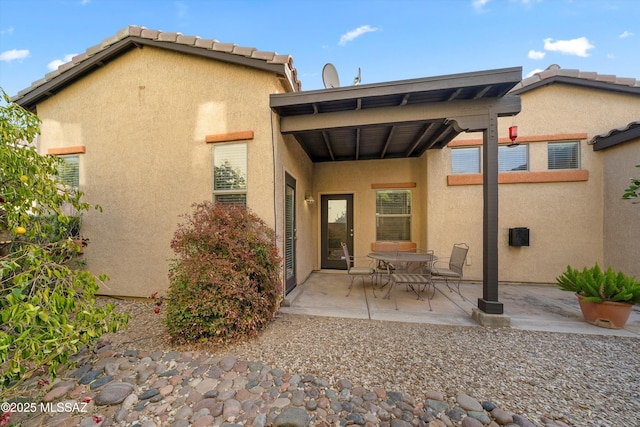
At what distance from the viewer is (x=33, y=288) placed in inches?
63.1

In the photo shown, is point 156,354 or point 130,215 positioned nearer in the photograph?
point 156,354

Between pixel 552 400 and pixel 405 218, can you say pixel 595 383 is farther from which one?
pixel 405 218

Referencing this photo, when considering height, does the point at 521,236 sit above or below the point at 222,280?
above

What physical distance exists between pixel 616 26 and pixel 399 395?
8.78m

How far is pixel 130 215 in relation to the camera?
4332 millimetres

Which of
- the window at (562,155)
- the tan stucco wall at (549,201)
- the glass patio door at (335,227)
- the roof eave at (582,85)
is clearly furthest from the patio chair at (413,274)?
the roof eave at (582,85)

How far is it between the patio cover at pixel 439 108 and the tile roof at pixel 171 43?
0.55 meters

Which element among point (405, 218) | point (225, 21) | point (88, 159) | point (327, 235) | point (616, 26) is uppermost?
point (225, 21)

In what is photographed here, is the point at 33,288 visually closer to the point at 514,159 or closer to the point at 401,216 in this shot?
the point at 401,216

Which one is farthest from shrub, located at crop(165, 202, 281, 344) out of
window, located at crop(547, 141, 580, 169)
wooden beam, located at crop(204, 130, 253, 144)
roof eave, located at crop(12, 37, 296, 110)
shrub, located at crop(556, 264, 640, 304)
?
window, located at crop(547, 141, 580, 169)

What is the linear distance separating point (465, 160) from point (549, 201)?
1991 mm

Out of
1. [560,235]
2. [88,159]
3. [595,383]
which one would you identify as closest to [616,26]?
[560,235]

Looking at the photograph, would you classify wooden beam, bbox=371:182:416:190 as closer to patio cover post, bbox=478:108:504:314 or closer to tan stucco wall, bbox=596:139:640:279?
patio cover post, bbox=478:108:504:314

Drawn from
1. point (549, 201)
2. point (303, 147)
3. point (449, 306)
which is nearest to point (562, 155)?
point (549, 201)
